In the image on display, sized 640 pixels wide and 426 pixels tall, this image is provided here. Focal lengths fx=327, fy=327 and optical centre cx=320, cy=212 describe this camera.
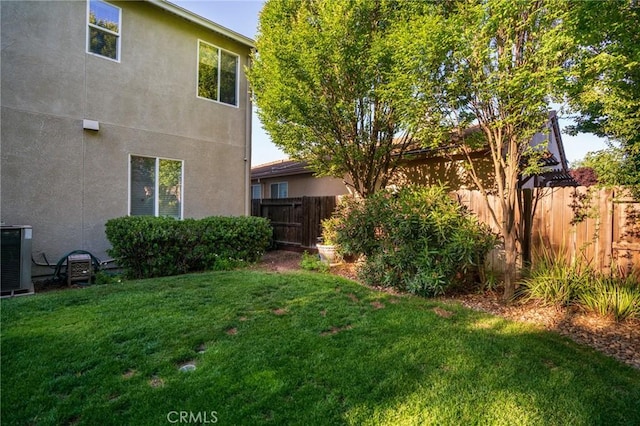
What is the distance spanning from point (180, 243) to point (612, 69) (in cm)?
785

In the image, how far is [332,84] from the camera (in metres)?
7.75

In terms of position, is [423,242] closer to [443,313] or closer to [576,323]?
[443,313]

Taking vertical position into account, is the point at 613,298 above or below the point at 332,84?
below

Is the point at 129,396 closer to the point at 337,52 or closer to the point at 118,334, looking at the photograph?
the point at 118,334

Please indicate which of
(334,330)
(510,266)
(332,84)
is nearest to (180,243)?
(334,330)

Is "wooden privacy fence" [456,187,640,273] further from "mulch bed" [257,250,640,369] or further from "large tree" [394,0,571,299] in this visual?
"mulch bed" [257,250,640,369]

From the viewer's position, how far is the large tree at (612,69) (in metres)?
3.44

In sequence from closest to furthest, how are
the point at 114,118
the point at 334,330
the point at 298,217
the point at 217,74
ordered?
the point at 334,330, the point at 114,118, the point at 217,74, the point at 298,217

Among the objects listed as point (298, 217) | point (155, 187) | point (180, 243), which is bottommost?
point (180, 243)

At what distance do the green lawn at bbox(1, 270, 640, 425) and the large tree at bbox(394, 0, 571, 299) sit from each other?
224cm

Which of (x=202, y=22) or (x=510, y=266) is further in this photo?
(x=202, y=22)

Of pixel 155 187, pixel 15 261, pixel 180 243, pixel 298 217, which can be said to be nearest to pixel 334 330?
pixel 180 243

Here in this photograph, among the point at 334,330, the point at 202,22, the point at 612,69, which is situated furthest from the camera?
the point at 202,22

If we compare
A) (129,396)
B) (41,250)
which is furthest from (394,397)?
(41,250)
